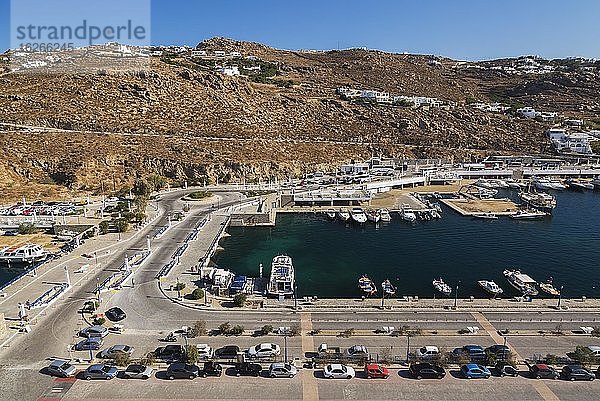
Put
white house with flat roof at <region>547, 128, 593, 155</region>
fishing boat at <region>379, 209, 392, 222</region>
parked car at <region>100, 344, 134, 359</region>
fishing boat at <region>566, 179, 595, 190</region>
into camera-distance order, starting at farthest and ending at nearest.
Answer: white house with flat roof at <region>547, 128, 593, 155</region> → fishing boat at <region>566, 179, 595, 190</region> → fishing boat at <region>379, 209, 392, 222</region> → parked car at <region>100, 344, 134, 359</region>

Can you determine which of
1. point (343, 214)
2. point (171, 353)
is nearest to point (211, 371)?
point (171, 353)

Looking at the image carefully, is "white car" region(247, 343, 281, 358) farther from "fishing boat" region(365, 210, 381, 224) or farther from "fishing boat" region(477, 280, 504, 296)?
"fishing boat" region(365, 210, 381, 224)

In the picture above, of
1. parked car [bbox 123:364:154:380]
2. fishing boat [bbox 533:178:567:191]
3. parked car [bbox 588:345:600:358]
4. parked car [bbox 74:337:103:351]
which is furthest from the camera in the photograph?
A: fishing boat [bbox 533:178:567:191]

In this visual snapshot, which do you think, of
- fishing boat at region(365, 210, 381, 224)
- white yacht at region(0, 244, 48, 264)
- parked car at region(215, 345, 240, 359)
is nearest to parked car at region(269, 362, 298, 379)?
parked car at region(215, 345, 240, 359)

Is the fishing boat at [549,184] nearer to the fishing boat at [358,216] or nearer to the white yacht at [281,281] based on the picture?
the fishing boat at [358,216]

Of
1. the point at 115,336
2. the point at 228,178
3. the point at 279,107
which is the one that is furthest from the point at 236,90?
the point at 115,336

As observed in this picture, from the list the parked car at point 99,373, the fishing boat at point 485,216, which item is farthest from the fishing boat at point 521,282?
the parked car at point 99,373
